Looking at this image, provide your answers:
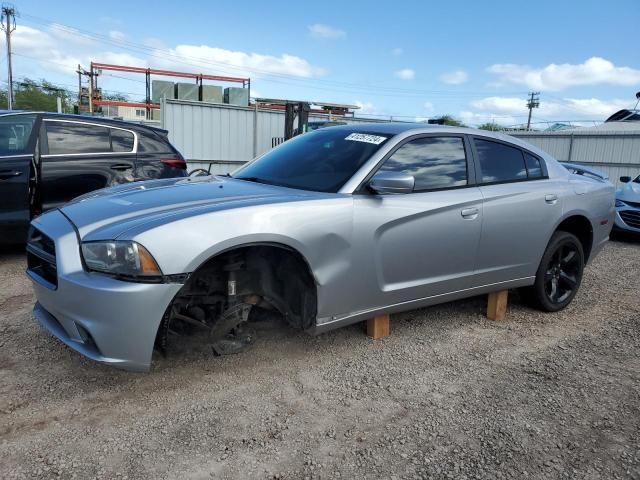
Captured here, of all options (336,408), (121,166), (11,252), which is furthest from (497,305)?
(11,252)

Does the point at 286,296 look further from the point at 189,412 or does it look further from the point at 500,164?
the point at 500,164

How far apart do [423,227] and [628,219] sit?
7.14 metres

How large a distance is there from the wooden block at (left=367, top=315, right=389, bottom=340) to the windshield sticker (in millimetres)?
1254

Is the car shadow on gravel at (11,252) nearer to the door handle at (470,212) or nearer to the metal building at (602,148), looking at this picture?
the door handle at (470,212)

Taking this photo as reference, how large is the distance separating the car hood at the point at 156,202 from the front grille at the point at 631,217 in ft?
25.7

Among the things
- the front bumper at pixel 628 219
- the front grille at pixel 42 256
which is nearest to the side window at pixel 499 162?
the front grille at pixel 42 256

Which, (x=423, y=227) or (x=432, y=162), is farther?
(x=432, y=162)

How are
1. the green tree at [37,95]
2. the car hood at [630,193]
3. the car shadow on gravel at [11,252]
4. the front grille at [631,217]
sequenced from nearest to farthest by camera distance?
the car shadow on gravel at [11,252]
the front grille at [631,217]
the car hood at [630,193]
the green tree at [37,95]

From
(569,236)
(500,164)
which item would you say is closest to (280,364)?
(500,164)

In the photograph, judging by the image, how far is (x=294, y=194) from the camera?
320 centimetres

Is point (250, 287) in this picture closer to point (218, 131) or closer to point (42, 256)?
point (42, 256)

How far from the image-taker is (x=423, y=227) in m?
3.51

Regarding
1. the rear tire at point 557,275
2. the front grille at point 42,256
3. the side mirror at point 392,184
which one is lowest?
the rear tire at point 557,275

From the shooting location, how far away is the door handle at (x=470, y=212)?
12.2 feet
